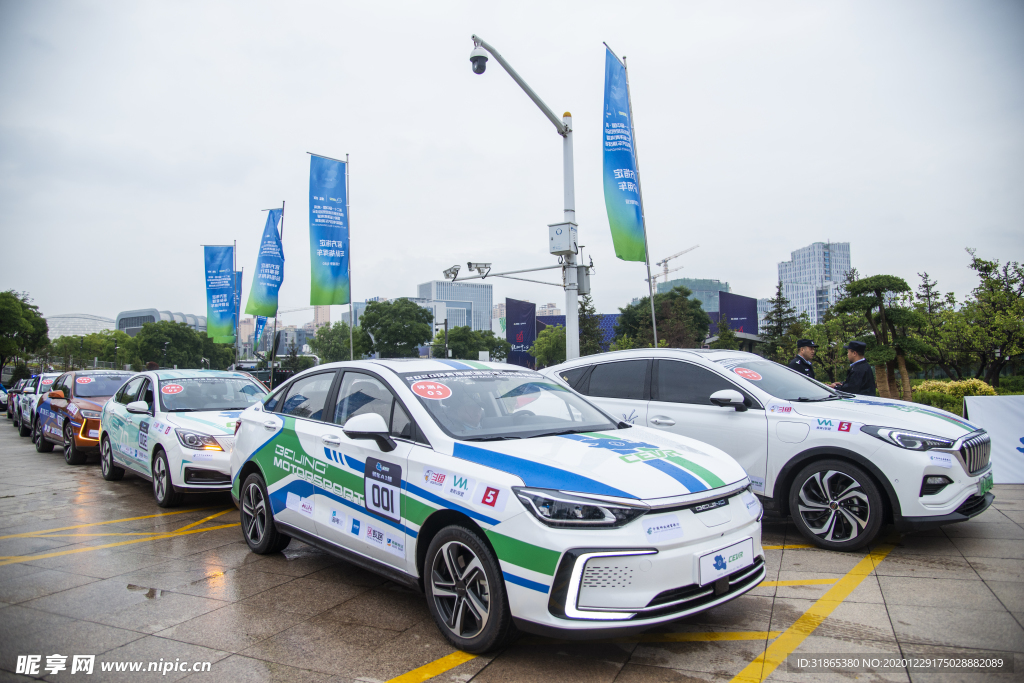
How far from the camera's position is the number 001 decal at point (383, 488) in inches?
153

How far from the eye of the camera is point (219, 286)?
96.2ft

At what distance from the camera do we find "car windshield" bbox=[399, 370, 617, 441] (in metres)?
3.99

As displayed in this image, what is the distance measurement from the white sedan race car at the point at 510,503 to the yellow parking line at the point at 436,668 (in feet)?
0.25

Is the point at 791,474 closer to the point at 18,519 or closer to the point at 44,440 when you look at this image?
the point at 18,519

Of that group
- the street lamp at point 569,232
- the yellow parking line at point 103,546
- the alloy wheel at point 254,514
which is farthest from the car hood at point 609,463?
the street lamp at point 569,232

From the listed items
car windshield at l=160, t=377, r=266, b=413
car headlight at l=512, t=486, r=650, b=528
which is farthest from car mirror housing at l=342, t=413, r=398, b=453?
car windshield at l=160, t=377, r=266, b=413

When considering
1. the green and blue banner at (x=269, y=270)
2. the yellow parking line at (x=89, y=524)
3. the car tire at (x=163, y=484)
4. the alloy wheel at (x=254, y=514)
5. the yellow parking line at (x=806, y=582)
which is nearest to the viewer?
the yellow parking line at (x=806, y=582)

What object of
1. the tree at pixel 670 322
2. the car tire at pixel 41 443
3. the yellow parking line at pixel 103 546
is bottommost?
the car tire at pixel 41 443

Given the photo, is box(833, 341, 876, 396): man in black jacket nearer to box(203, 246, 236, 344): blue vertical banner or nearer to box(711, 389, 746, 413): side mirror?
box(711, 389, 746, 413): side mirror

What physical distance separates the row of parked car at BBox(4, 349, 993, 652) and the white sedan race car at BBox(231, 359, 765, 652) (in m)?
0.01

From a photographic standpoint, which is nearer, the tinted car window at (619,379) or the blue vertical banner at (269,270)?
the tinted car window at (619,379)

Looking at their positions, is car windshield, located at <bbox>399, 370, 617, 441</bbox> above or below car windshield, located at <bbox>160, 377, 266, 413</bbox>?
above

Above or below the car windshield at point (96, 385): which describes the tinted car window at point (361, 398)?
above

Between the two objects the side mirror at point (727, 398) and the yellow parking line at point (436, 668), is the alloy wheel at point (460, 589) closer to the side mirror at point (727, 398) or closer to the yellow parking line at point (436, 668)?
the yellow parking line at point (436, 668)
